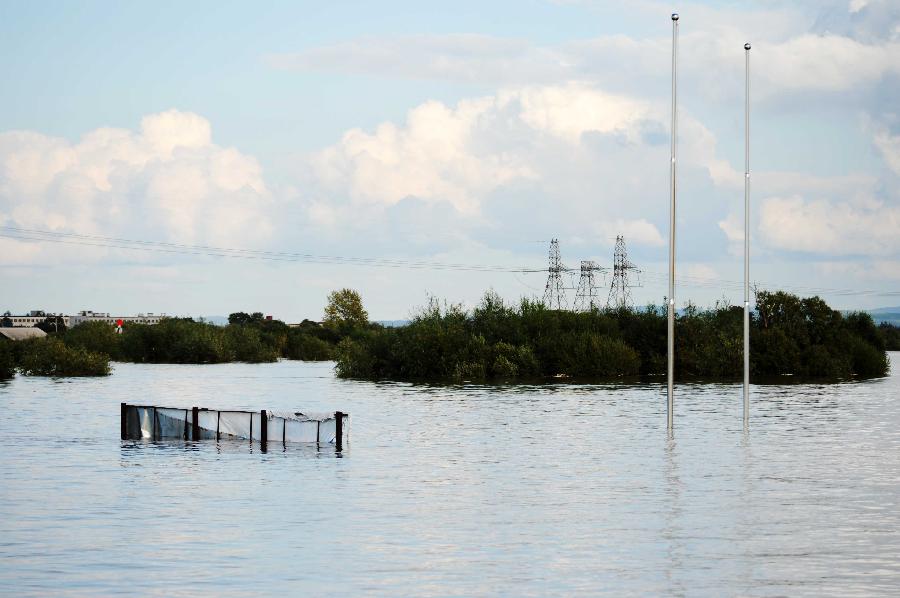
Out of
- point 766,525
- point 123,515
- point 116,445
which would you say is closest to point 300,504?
point 123,515

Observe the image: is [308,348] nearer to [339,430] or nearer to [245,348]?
[245,348]

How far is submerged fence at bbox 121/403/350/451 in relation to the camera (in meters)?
46.8

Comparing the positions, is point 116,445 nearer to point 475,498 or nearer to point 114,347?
point 475,498

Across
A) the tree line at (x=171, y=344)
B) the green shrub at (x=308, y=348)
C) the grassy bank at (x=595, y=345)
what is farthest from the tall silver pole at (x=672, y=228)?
the green shrub at (x=308, y=348)

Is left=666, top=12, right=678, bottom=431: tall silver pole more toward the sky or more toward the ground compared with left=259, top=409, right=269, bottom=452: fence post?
more toward the sky

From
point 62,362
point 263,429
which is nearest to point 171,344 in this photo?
point 62,362

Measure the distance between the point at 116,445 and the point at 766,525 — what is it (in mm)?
28899

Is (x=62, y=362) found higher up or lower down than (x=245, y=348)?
lower down

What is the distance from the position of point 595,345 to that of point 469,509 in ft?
240

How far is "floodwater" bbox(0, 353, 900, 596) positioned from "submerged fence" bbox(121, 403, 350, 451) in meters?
1.18

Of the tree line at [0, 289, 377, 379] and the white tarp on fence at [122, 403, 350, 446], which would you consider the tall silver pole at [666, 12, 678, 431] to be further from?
the tree line at [0, 289, 377, 379]

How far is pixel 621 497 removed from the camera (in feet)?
108

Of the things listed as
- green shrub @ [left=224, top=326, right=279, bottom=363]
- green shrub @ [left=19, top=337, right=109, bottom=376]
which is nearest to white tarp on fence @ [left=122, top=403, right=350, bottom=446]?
green shrub @ [left=19, top=337, right=109, bottom=376]

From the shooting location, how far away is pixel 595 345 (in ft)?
337
